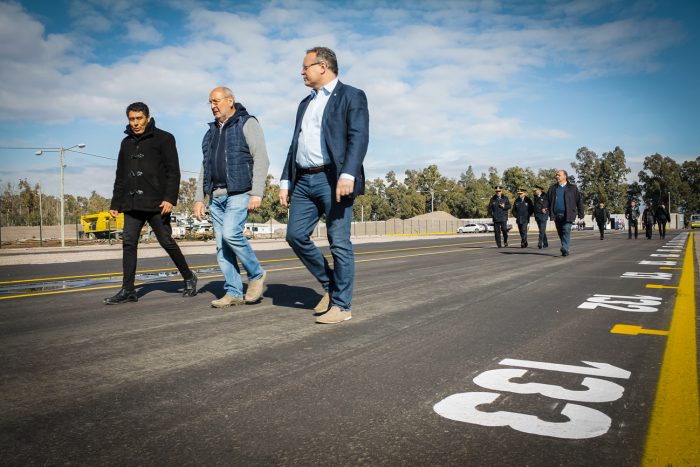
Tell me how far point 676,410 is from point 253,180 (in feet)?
12.8

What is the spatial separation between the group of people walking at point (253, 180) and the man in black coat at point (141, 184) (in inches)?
0.4

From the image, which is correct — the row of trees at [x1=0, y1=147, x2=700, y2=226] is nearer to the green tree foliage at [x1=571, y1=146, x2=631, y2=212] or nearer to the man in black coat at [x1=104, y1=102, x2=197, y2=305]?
the green tree foliage at [x1=571, y1=146, x2=631, y2=212]

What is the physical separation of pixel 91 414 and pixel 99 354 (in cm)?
106

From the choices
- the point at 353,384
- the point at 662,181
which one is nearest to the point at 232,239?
the point at 353,384

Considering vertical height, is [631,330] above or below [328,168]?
below

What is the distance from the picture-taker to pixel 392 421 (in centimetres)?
198

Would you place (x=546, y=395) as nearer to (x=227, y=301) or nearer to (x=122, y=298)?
(x=227, y=301)

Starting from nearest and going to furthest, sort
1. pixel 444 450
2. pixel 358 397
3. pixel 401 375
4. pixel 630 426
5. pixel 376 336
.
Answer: pixel 444 450
pixel 630 426
pixel 358 397
pixel 401 375
pixel 376 336

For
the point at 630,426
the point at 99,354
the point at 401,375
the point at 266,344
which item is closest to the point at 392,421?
the point at 401,375

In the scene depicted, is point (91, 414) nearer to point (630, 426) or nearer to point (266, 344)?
point (266, 344)

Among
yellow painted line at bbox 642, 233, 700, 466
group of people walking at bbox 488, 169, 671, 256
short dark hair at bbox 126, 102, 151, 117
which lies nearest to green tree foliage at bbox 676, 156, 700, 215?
group of people walking at bbox 488, 169, 671, 256

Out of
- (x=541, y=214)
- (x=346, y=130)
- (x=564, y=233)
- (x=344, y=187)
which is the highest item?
(x=346, y=130)

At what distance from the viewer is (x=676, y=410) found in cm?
207

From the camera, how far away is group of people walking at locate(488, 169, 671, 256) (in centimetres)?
1196
